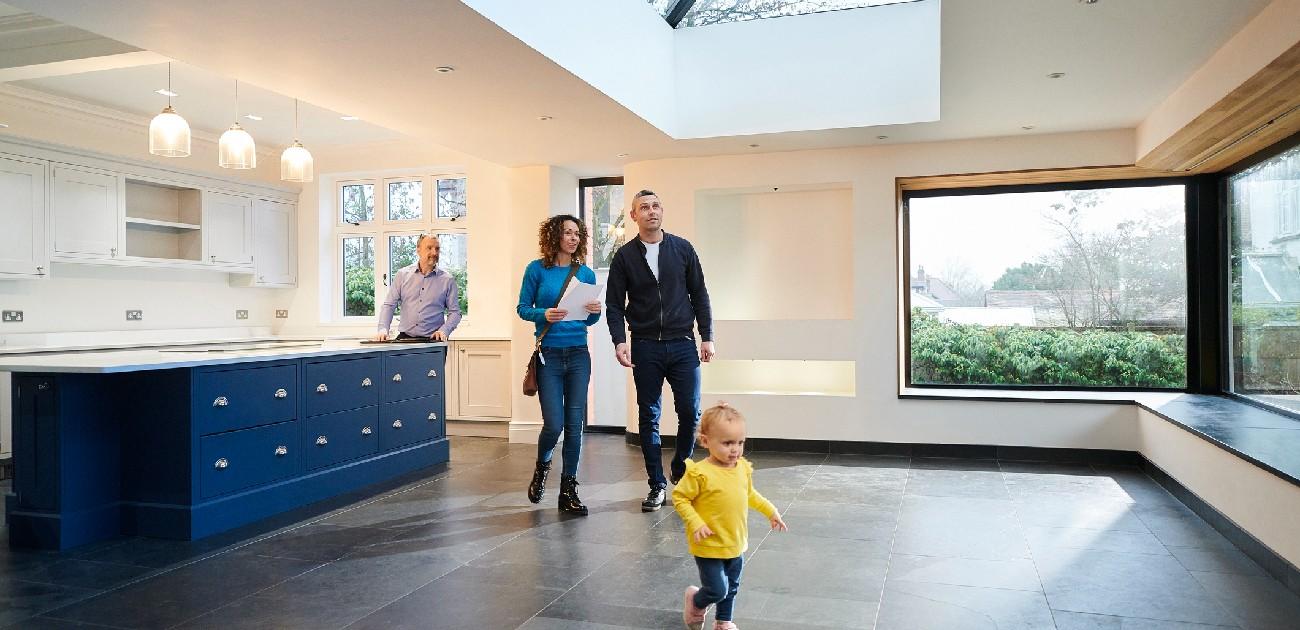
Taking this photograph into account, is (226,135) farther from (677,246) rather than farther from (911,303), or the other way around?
(911,303)

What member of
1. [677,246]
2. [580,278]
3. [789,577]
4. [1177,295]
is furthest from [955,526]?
[1177,295]

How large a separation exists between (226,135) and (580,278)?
2.33m

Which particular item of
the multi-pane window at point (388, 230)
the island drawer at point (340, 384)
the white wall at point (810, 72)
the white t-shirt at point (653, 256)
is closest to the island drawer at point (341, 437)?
the island drawer at point (340, 384)

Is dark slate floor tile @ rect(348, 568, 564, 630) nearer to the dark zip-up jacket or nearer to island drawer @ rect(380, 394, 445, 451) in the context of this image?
the dark zip-up jacket

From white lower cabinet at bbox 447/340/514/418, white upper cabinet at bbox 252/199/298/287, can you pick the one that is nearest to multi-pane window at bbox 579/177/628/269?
white lower cabinet at bbox 447/340/514/418

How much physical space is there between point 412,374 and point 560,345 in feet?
5.41

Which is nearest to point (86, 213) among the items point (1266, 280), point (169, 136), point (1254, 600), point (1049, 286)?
point (169, 136)

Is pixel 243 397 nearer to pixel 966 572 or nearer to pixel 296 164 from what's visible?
pixel 296 164

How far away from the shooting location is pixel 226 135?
15.9ft

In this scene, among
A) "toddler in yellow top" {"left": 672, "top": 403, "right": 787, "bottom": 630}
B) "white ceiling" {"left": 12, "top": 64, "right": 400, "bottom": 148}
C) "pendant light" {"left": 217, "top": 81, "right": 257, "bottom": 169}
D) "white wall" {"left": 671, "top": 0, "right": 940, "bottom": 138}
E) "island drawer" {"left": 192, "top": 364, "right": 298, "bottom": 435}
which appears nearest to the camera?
"toddler in yellow top" {"left": 672, "top": 403, "right": 787, "bottom": 630}

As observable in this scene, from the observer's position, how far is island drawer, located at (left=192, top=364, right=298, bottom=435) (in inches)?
147

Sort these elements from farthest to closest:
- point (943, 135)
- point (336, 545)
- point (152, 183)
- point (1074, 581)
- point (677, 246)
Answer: point (152, 183)
point (943, 135)
point (677, 246)
point (336, 545)
point (1074, 581)

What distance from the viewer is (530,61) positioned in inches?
152

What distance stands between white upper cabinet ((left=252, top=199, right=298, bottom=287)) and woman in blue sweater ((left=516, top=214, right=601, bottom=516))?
14.6 ft
